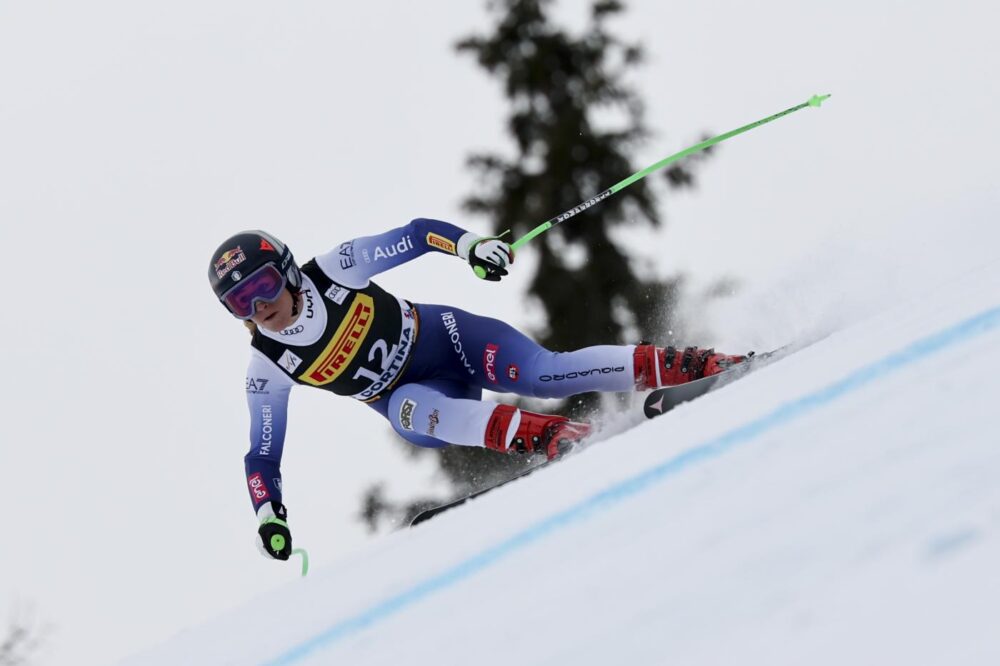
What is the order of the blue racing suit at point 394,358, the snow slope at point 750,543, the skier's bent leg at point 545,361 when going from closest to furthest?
the snow slope at point 750,543
the skier's bent leg at point 545,361
the blue racing suit at point 394,358

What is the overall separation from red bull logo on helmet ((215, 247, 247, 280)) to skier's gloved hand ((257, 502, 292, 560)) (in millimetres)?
1053

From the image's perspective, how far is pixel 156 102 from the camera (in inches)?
2608

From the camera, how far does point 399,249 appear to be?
5.07 m

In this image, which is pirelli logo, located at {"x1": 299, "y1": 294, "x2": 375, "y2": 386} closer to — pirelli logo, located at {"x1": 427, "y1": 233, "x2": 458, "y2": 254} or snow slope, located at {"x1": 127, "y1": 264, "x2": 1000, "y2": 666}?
pirelli logo, located at {"x1": 427, "y1": 233, "x2": 458, "y2": 254}

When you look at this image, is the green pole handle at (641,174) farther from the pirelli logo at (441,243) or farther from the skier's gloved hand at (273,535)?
the skier's gloved hand at (273,535)

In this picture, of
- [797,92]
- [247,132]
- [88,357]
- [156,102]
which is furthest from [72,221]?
[797,92]

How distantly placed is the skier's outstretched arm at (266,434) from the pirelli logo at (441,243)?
2.94 feet

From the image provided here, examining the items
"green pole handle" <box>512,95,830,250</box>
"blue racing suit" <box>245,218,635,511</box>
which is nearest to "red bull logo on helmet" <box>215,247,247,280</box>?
"blue racing suit" <box>245,218,635,511</box>

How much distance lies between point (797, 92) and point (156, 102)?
4705 cm

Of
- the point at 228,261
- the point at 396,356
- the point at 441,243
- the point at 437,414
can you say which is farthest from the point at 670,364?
the point at 228,261

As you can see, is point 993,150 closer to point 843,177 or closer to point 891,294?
point 843,177

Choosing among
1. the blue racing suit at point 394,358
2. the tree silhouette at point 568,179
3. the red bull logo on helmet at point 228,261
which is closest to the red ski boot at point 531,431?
→ the blue racing suit at point 394,358

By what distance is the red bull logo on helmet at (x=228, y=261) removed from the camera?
191 inches

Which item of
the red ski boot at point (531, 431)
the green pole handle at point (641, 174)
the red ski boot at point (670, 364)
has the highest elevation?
the green pole handle at point (641, 174)
